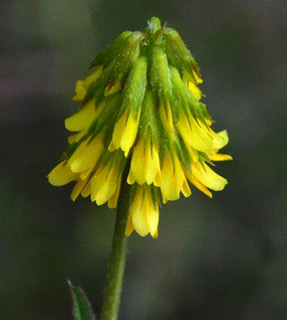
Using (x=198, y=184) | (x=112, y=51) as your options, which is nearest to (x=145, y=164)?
(x=198, y=184)

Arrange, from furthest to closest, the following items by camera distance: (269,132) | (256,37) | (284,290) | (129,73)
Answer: (256,37)
(269,132)
(284,290)
(129,73)

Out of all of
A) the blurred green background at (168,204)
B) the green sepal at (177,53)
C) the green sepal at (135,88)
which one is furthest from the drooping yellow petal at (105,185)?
the blurred green background at (168,204)

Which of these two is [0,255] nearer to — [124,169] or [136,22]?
[136,22]

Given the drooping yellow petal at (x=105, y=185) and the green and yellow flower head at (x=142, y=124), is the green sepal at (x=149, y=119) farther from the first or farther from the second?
the drooping yellow petal at (x=105, y=185)

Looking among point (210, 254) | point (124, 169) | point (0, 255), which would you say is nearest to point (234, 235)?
point (210, 254)

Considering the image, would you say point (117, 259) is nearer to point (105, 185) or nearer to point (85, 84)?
point (105, 185)

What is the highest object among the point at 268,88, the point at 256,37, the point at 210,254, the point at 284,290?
the point at 256,37

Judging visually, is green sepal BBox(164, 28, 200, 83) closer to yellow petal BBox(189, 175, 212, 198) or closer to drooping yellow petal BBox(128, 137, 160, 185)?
drooping yellow petal BBox(128, 137, 160, 185)
